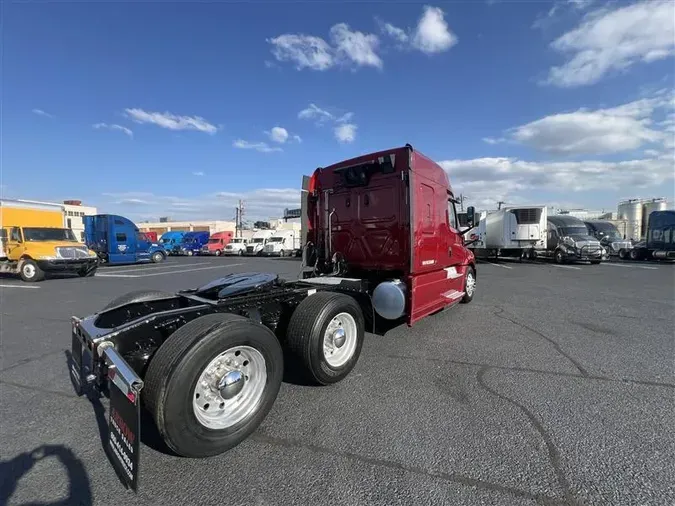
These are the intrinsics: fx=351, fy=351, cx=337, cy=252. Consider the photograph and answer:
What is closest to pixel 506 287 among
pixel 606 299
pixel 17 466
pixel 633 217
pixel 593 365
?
pixel 606 299

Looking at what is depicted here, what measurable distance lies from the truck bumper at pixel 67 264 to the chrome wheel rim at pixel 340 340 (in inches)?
571

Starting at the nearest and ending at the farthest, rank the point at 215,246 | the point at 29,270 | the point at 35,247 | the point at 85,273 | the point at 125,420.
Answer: the point at 125,420, the point at 29,270, the point at 35,247, the point at 85,273, the point at 215,246

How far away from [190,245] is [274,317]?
37802 millimetres

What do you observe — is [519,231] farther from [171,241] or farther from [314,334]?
[171,241]

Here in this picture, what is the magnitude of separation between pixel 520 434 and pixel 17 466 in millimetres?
3712

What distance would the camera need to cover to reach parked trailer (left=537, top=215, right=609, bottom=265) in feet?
61.7

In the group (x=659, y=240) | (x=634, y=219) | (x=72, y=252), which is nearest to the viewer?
(x=72, y=252)

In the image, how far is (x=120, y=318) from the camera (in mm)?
3578

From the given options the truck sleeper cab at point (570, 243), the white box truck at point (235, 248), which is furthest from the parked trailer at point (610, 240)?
the white box truck at point (235, 248)

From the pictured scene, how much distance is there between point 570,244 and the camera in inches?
758

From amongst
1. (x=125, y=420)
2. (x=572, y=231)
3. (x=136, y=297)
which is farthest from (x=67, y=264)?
(x=572, y=231)

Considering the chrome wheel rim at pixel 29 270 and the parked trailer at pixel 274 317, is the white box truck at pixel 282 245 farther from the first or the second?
the parked trailer at pixel 274 317

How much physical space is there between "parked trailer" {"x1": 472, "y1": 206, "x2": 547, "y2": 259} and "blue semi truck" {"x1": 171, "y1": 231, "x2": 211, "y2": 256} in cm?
2975

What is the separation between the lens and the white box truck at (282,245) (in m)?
32.5
